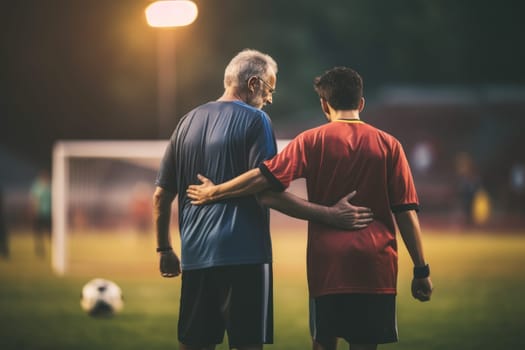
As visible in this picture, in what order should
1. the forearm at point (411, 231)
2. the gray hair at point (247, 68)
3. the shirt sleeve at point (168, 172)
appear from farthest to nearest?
the shirt sleeve at point (168, 172), the gray hair at point (247, 68), the forearm at point (411, 231)

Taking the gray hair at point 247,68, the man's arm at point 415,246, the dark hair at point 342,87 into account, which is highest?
the gray hair at point 247,68

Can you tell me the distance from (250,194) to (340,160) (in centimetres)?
46

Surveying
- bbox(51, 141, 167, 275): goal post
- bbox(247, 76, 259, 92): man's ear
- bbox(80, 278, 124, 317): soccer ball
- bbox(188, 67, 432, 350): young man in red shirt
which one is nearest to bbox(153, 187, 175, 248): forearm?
bbox(188, 67, 432, 350): young man in red shirt

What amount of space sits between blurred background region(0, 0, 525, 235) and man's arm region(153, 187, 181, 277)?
2931 cm

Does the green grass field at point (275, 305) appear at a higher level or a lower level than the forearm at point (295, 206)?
lower

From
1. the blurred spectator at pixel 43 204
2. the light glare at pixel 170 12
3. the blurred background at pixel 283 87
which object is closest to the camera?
the light glare at pixel 170 12

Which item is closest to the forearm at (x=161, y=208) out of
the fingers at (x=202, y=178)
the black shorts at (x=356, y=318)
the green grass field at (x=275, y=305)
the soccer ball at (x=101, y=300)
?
the fingers at (x=202, y=178)

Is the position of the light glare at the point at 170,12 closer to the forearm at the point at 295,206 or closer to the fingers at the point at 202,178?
the fingers at the point at 202,178

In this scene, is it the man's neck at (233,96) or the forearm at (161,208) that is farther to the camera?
the forearm at (161,208)

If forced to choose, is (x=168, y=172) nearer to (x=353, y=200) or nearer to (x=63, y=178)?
(x=353, y=200)

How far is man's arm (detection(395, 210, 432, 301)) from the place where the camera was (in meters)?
3.95

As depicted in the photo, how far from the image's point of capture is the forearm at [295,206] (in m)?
3.86

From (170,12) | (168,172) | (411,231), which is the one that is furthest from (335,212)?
(170,12)

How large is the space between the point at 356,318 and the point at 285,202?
634mm
